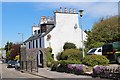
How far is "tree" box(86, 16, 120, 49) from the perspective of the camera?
139 ft

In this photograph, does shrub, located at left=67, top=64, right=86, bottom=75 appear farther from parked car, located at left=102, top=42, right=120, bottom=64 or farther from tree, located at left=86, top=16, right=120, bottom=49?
tree, located at left=86, top=16, right=120, bottom=49

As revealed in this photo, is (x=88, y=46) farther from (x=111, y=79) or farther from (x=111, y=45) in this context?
(x=111, y=79)

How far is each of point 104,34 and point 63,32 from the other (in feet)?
25.3

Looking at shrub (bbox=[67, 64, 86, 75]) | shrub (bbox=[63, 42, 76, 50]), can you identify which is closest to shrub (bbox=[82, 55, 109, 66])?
shrub (bbox=[67, 64, 86, 75])

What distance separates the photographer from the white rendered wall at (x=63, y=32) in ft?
159

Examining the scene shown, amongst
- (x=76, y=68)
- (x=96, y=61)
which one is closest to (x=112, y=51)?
(x=96, y=61)

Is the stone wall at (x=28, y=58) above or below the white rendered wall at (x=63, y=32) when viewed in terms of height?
below

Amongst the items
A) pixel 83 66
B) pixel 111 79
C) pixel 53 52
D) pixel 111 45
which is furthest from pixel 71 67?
pixel 53 52

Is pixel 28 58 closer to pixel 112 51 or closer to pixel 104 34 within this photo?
pixel 104 34

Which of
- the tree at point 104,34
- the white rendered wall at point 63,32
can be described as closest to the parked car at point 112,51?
the tree at point 104,34

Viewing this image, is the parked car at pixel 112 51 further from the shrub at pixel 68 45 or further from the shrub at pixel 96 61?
the shrub at pixel 68 45

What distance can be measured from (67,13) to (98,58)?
24.9 m

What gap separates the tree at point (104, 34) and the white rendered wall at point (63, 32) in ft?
12.4

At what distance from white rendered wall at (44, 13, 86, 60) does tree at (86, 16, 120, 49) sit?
3.79 metres
